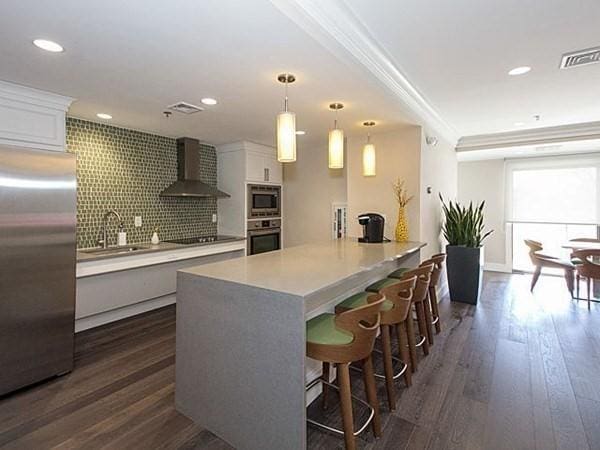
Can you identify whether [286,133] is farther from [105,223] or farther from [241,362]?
[105,223]

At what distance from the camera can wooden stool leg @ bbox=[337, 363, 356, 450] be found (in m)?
1.66

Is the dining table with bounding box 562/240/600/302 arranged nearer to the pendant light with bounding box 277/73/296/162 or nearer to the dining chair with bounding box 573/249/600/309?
the dining chair with bounding box 573/249/600/309

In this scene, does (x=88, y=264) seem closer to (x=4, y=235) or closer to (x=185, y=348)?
(x=4, y=235)

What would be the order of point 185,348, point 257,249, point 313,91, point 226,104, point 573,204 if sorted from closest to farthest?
1. point 185,348
2. point 313,91
3. point 226,104
4. point 257,249
5. point 573,204

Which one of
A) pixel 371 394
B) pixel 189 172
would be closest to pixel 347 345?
pixel 371 394

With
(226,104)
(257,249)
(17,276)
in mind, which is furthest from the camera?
(257,249)

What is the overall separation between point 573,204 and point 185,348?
22.6 feet

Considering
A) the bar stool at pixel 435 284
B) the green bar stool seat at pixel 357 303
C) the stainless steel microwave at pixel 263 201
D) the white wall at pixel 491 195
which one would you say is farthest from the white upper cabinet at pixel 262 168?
the white wall at pixel 491 195

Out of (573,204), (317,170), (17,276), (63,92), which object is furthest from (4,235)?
(573,204)

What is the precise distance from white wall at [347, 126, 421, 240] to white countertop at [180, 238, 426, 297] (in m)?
1.04

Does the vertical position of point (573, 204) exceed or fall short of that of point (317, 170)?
it falls short

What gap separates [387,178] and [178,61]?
108 inches

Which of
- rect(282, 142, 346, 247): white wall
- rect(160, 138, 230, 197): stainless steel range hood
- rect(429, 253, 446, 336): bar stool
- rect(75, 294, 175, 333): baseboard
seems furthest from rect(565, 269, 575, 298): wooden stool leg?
rect(75, 294, 175, 333): baseboard

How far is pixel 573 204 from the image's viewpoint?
19.1ft
